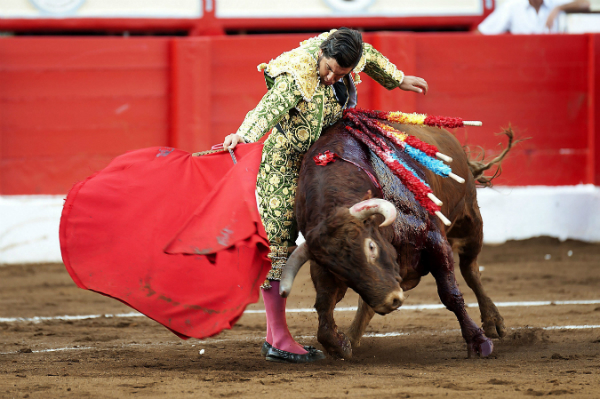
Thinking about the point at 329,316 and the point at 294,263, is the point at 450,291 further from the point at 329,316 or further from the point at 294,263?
the point at 294,263

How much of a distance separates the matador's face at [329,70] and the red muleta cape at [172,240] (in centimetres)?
48

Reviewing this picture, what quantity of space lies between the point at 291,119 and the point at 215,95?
3.88 meters

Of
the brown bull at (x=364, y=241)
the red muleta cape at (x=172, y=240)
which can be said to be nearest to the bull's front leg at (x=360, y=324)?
the brown bull at (x=364, y=241)

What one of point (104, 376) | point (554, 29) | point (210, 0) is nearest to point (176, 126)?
point (210, 0)

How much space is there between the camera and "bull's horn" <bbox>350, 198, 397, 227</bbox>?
9.30 ft

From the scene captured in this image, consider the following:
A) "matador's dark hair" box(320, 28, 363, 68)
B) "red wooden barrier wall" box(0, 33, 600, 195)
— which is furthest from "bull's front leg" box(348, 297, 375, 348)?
"red wooden barrier wall" box(0, 33, 600, 195)

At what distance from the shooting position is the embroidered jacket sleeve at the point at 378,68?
3.51 meters

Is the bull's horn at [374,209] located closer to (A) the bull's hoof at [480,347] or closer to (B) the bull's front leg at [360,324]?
(A) the bull's hoof at [480,347]

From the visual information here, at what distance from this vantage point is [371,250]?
290 cm

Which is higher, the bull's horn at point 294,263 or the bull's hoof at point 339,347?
the bull's horn at point 294,263

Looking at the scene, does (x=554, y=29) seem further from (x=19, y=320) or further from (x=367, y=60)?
(x=19, y=320)

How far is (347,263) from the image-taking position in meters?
2.88

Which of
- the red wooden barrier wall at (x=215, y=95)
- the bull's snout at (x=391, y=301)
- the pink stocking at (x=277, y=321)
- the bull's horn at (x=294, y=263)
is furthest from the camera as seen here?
the red wooden barrier wall at (x=215, y=95)

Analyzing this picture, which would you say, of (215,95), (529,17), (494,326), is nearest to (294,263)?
(494,326)
